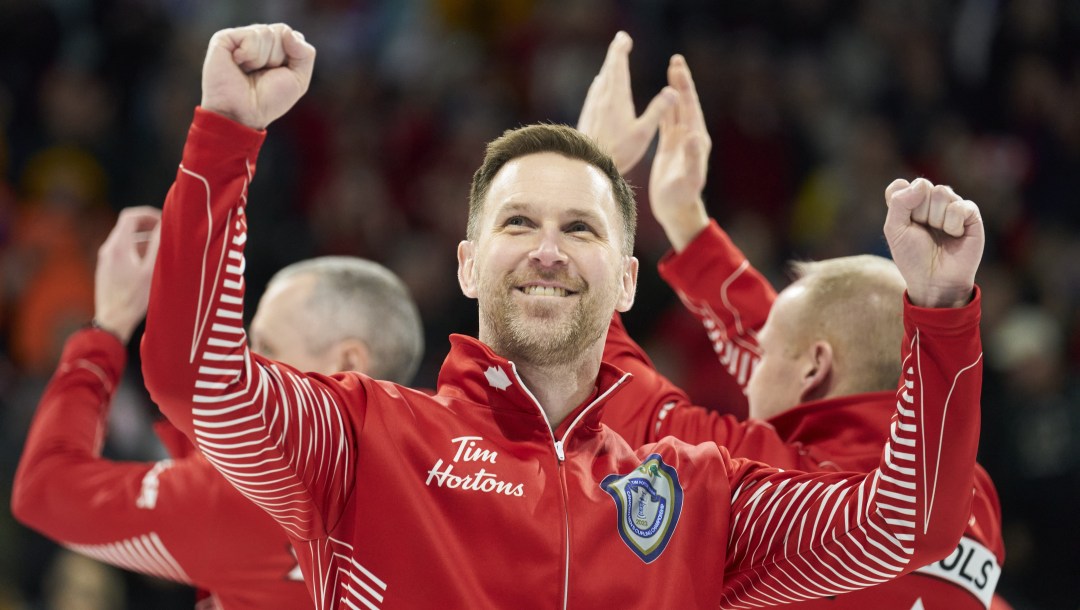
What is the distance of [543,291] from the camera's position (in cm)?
254

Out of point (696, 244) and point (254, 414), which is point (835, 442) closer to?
point (696, 244)

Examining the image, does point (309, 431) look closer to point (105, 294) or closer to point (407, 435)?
point (407, 435)

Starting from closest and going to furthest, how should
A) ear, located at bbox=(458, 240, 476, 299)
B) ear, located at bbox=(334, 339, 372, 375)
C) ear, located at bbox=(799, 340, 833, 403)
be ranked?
ear, located at bbox=(458, 240, 476, 299) < ear, located at bbox=(799, 340, 833, 403) < ear, located at bbox=(334, 339, 372, 375)

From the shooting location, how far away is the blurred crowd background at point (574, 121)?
7.02 metres

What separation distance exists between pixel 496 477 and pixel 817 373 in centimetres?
140

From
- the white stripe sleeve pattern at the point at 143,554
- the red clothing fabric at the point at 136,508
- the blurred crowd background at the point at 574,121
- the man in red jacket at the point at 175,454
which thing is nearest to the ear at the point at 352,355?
the man in red jacket at the point at 175,454

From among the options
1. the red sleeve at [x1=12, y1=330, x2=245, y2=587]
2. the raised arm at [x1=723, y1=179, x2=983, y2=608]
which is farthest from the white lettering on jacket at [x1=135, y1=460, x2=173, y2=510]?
the raised arm at [x1=723, y1=179, x2=983, y2=608]

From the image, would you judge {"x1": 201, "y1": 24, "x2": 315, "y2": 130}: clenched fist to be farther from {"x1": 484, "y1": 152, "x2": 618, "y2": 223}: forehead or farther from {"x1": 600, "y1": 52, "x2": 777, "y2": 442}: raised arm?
{"x1": 600, "y1": 52, "x2": 777, "y2": 442}: raised arm

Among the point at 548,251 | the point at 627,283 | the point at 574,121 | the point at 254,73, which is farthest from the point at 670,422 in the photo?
the point at 574,121

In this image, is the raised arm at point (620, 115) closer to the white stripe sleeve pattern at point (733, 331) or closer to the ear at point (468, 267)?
the white stripe sleeve pattern at point (733, 331)

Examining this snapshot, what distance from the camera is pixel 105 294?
375 cm

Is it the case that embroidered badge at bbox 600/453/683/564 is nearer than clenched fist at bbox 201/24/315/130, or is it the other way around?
clenched fist at bbox 201/24/315/130

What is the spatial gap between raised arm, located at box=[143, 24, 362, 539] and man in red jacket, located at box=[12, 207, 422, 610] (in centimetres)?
120

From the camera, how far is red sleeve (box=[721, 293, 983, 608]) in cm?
217
